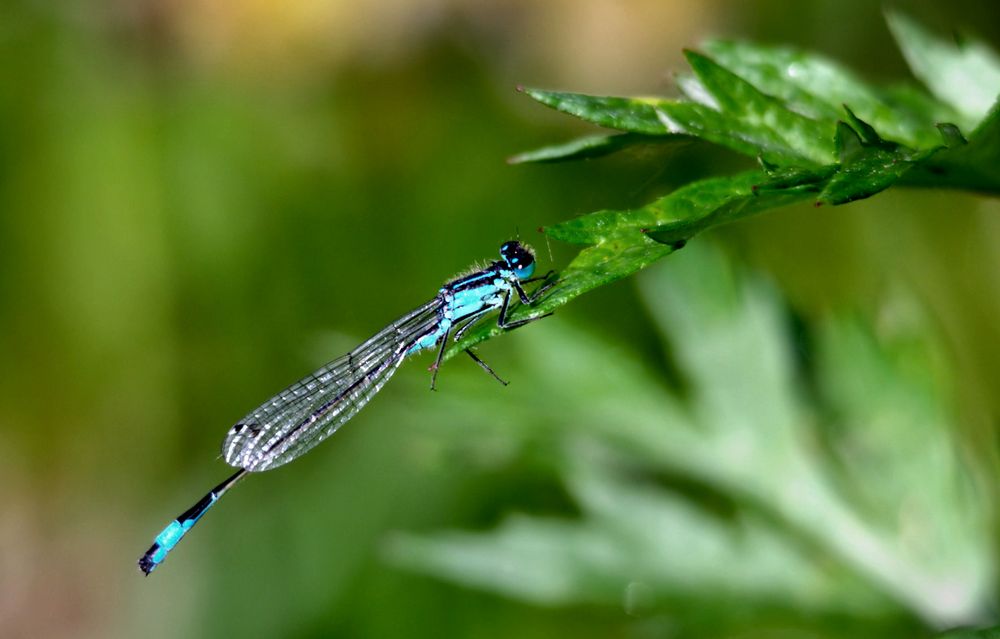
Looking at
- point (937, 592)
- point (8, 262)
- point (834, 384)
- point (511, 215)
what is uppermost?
point (8, 262)

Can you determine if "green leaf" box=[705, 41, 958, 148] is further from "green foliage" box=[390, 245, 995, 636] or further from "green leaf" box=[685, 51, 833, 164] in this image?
"green foliage" box=[390, 245, 995, 636]

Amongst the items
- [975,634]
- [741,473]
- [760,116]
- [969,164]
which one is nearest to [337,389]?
[741,473]

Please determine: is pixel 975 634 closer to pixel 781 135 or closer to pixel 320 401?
pixel 781 135

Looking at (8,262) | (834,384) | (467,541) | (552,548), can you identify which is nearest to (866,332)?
(834,384)

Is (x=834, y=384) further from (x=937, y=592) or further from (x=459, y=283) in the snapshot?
(x=459, y=283)

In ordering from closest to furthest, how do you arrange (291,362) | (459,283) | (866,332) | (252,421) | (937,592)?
(937,592), (866,332), (459,283), (252,421), (291,362)

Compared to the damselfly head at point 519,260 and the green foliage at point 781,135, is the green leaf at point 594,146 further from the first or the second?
the damselfly head at point 519,260
